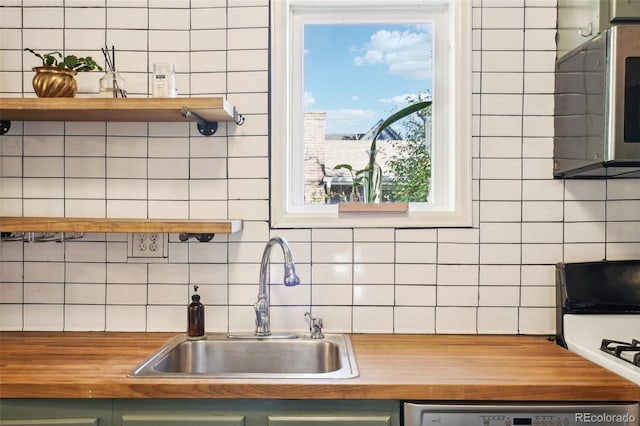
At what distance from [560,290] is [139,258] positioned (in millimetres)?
1500

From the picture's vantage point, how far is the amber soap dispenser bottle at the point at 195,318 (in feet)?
5.98

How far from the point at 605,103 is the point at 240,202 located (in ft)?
3.99

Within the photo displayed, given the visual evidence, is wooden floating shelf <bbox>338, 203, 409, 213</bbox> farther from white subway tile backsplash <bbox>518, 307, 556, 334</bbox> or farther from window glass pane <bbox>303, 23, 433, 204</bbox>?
white subway tile backsplash <bbox>518, 307, 556, 334</bbox>

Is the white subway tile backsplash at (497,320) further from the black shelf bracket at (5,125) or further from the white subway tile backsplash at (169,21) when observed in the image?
the black shelf bracket at (5,125)

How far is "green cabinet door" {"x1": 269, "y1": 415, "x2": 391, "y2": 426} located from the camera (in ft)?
4.50

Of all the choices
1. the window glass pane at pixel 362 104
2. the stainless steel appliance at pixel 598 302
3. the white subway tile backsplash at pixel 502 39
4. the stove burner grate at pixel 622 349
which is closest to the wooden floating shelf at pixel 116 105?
the window glass pane at pixel 362 104

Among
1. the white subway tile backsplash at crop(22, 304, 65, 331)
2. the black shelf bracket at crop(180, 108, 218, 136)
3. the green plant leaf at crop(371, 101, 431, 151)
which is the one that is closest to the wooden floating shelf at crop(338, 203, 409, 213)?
the green plant leaf at crop(371, 101, 431, 151)

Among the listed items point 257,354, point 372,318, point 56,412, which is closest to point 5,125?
point 56,412

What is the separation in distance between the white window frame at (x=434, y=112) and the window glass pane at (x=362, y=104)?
4 cm

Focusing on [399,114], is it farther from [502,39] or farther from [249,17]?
[249,17]

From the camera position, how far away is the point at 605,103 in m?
1.53

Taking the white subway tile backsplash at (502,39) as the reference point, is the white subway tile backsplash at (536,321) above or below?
below

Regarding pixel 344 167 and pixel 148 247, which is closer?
pixel 148 247

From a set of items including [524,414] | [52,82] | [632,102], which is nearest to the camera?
[524,414]
